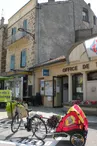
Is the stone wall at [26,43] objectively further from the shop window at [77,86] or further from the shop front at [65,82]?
the shop window at [77,86]

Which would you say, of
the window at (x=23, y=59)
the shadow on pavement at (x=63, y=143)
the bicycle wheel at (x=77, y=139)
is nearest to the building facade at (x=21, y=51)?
the window at (x=23, y=59)

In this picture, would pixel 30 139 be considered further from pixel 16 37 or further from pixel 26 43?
pixel 16 37

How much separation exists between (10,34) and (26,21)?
3.82 meters

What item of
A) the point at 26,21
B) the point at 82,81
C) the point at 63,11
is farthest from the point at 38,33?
the point at 82,81

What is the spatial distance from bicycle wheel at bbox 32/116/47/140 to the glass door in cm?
976

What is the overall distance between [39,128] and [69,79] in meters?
8.19

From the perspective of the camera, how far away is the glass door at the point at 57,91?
16828mm

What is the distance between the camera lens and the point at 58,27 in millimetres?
21625

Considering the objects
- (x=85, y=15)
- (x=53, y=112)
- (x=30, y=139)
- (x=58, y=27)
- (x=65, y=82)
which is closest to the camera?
(x=30, y=139)

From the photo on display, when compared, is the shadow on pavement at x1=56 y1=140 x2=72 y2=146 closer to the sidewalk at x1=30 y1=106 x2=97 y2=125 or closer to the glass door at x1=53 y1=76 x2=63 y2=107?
the sidewalk at x1=30 y1=106 x2=97 y2=125

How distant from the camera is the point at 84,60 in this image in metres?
13.5

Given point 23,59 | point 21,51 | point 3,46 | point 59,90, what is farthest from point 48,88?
point 3,46

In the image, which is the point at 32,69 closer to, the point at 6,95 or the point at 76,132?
the point at 6,95

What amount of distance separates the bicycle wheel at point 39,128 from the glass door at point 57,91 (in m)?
9.76
